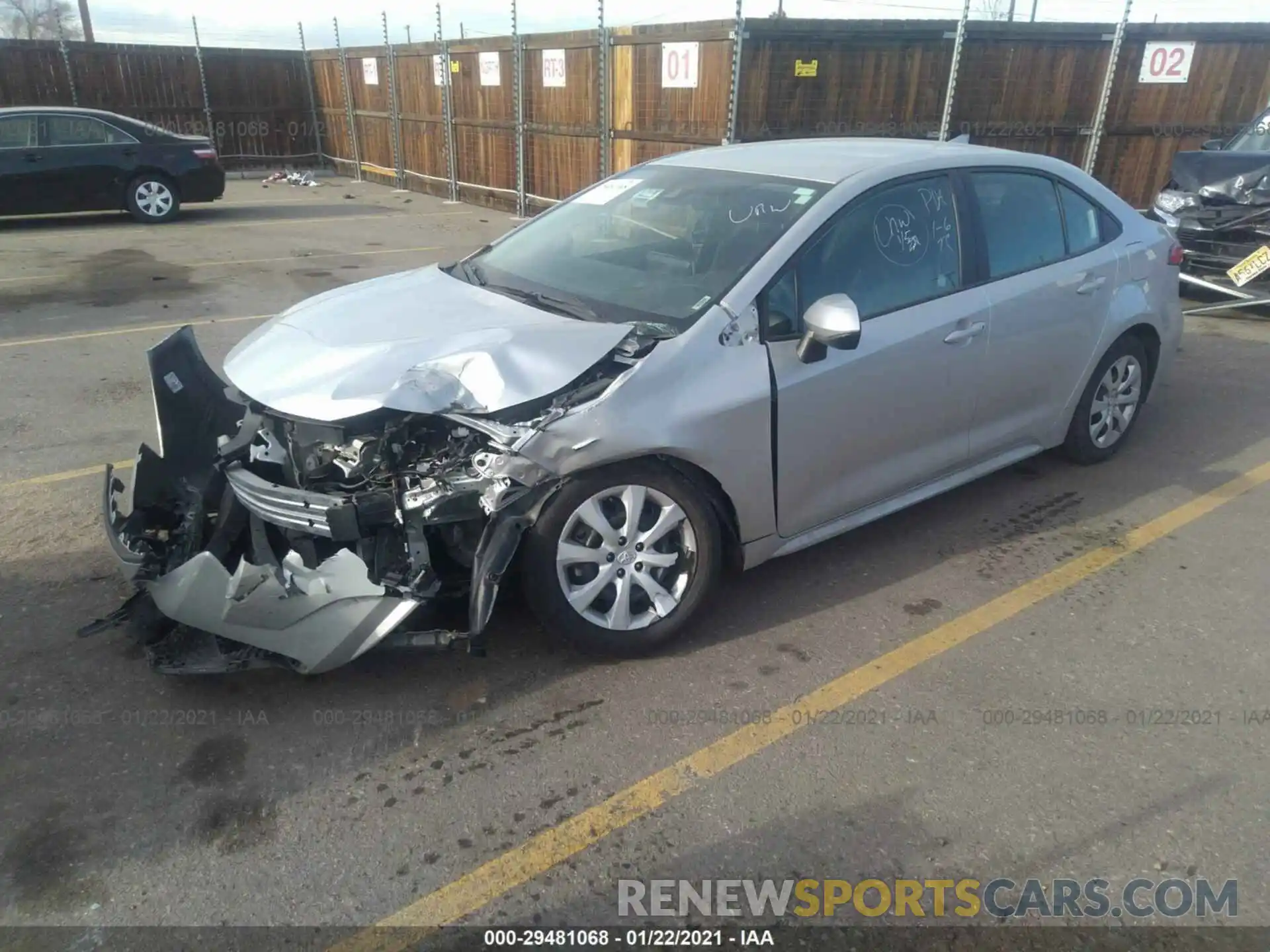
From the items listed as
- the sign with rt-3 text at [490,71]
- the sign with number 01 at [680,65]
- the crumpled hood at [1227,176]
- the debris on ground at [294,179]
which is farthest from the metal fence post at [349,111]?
the crumpled hood at [1227,176]

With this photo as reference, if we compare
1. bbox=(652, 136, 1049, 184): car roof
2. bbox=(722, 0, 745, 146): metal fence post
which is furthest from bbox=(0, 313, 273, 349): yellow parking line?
bbox=(722, 0, 745, 146): metal fence post

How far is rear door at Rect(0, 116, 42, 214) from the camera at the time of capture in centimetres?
1221

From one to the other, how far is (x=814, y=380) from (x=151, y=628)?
2540 mm

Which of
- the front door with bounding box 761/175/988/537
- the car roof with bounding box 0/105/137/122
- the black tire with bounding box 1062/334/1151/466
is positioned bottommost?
the black tire with bounding box 1062/334/1151/466

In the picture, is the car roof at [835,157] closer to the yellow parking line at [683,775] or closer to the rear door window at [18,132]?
the yellow parking line at [683,775]

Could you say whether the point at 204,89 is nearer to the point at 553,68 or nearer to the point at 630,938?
the point at 553,68

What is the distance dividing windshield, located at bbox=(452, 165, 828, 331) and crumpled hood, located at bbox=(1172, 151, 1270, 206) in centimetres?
694

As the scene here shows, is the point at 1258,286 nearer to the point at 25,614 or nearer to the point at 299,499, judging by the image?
the point at 299,499

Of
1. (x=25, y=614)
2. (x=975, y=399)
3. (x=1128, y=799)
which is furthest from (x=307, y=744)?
(x=975, y=399)

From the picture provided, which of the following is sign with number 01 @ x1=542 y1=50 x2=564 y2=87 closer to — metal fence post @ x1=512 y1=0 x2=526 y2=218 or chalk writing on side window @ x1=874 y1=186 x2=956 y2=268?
metal fence post @ x1=512 y1=0 x2=526 y2=218

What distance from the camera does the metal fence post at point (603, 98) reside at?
12.3 meters

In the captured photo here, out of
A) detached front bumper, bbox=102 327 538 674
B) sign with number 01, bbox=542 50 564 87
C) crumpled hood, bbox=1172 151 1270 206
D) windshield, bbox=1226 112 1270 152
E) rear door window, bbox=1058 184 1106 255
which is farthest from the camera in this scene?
sign with number 01, bbox=542 50 564 87

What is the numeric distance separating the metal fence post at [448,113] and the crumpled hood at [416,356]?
45.3ft

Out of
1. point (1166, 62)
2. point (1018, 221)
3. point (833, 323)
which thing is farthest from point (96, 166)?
point (1166, 62)
